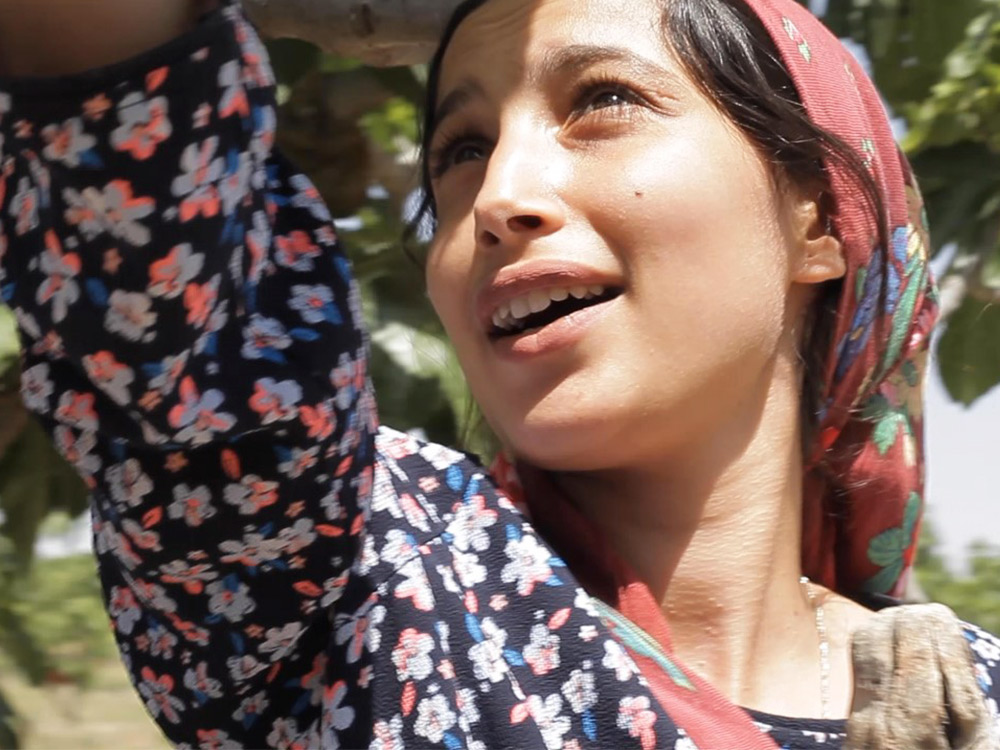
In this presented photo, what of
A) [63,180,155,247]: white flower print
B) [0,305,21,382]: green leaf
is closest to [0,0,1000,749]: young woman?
[63,180,155,247]: white flower print

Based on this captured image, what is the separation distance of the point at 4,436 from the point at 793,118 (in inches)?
36.9

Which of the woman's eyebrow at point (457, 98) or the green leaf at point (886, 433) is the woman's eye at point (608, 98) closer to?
the woman's eyebrow at point (457, 98)

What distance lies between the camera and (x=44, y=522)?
69.4 inches

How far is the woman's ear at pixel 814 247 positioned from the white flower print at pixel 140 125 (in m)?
0.62

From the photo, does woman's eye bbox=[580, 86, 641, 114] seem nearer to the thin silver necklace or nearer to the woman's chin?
the woman's chin

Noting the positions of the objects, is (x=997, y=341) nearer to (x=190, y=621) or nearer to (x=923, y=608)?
(x=923, y=608)

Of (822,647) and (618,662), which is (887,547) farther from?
(618,662)

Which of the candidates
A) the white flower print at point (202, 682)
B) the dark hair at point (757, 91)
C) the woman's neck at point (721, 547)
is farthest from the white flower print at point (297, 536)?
the dark hair at point (757, 91)

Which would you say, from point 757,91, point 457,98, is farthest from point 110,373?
point 757,91

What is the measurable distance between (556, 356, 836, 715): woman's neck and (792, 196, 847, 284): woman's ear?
102 mm

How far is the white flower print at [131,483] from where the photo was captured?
0.93 meters

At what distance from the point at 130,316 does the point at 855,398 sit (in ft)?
2.43

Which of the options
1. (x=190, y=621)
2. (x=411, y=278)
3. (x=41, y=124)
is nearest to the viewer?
(x=41, y=124)

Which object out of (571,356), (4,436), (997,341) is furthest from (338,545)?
(997,341)
